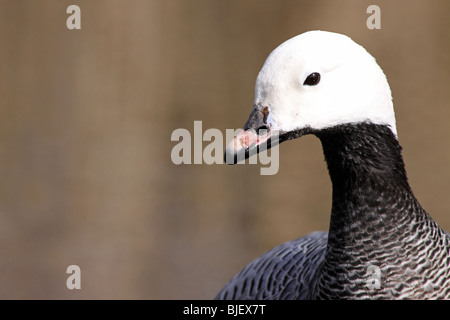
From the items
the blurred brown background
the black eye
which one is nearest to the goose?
the black eye

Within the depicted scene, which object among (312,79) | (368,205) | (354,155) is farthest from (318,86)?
(368,205)

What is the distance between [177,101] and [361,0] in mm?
1787

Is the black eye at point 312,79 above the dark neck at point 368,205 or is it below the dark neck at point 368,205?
above

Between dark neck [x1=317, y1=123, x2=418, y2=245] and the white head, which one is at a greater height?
the white head

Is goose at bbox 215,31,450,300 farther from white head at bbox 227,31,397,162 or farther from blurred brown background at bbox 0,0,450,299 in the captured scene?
blurred brown background at bbox 0,0,450,299

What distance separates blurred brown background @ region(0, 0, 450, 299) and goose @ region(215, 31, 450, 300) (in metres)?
3.47

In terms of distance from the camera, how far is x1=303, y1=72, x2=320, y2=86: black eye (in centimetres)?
226

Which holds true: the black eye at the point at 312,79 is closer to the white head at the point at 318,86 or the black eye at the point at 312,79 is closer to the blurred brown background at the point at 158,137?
the white head at the point at 318,86

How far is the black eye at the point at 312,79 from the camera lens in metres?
2.26

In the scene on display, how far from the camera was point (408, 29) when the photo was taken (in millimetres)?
5742

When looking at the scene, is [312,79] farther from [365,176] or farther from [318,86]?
[365,176]

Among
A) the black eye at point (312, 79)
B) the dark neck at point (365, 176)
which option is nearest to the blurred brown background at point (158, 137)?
the dark neck at point (365, 176)
